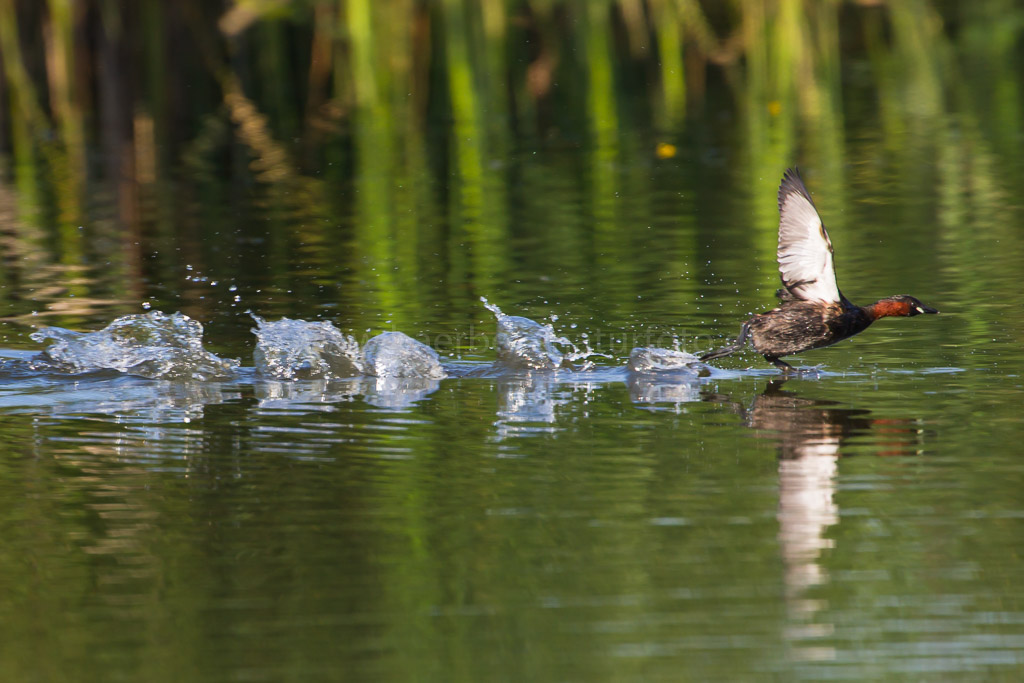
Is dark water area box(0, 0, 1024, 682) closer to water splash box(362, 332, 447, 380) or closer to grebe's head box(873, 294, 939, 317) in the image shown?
water splash box(362, 332, 447, 380)

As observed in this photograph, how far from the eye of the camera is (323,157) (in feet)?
61.9

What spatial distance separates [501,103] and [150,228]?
8.17 m

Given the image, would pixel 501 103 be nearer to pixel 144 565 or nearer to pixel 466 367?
pixel 466 367

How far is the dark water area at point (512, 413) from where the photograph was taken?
4.97 metres

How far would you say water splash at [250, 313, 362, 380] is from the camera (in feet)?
30.3

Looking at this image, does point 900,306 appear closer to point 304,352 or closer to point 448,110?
point 304,352

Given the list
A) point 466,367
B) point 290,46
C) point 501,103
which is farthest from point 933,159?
point 290,46

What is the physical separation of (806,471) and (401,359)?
3112 millimetres

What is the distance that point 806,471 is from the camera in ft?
22.0

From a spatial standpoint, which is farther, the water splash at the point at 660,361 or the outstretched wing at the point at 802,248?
the water splash at the point at 660,361

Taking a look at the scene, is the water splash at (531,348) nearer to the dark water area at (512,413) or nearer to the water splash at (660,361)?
the dark water area at (512,413)

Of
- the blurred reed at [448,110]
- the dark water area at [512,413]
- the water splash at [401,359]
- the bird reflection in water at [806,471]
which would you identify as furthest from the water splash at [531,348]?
the blurred reed at [448,110]

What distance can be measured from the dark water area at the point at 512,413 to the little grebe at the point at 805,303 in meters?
0.29

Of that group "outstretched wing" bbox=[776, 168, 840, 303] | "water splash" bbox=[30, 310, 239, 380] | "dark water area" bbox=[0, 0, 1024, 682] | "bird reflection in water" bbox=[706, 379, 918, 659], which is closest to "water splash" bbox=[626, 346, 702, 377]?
"dark water area" bbox=[0, 0, 1024, 682]
